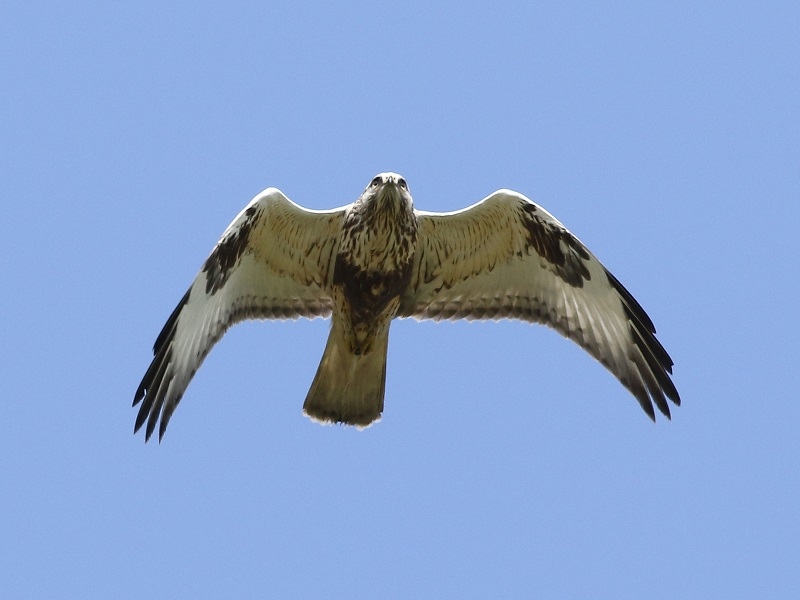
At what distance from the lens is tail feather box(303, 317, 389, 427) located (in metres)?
9.80

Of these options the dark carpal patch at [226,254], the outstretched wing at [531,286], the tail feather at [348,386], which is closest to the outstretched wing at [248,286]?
the dark carpal patch at [226,254]

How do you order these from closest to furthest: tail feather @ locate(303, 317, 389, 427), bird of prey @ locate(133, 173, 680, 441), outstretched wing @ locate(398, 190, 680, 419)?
bird of prey @ locate(133, 173, 680, 441) < outstretched wing @ locate(398, 190, 680, 419) < tail feather @ locate(303, 317, 389, 427)

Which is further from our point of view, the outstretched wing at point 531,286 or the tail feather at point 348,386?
the tail feather at point 348,386

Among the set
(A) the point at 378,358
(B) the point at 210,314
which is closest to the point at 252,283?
(B) the point at 210,314

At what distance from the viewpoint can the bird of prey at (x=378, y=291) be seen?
9562mm

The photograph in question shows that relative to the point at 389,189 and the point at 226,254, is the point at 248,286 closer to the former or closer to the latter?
the point at 226,254

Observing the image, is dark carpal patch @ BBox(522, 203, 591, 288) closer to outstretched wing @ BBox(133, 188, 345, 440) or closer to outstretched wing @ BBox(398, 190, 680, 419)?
outstretched wing @ BBox(398, 190, 680, 419)

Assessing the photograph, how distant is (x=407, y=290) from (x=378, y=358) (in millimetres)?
633

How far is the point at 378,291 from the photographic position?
31.3 ft

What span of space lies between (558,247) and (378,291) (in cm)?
154

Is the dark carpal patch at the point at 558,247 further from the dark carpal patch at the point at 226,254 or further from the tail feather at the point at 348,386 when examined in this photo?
the dark carpal patch at the point at 226,254

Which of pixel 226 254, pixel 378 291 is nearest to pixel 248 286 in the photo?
pixel 226 254

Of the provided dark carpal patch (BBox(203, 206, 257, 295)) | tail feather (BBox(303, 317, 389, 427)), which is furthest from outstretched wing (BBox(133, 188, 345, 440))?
tail feather (BBox(303, 317, 389, 427))

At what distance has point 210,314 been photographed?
9.84 metres
